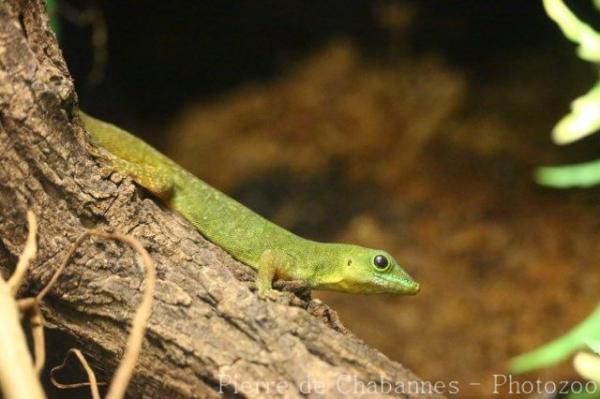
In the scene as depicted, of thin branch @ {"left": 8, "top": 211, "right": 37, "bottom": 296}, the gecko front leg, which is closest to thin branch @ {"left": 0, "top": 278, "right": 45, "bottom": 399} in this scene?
thin branch @ {"left": 8, "top": 211, "right": 37, "bottom": 296}

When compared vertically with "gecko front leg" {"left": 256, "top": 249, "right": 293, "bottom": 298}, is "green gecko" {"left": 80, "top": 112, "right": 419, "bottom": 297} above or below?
above

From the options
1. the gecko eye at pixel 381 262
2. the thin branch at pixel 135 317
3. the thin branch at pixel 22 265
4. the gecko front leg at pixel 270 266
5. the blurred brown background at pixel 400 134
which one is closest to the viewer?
the thin branch at pixel 135 317

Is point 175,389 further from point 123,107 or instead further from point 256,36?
point 256,36

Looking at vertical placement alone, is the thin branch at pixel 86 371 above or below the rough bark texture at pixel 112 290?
below

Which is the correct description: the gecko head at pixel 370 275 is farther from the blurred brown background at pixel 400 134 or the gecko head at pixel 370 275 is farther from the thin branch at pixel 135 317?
the blurred brown background at pixel 400 134

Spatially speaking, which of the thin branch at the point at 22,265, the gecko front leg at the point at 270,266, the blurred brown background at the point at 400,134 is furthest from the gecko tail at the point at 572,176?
the blurred brown background at the point at 400,134

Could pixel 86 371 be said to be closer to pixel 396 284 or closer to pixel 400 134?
pixel 396 284

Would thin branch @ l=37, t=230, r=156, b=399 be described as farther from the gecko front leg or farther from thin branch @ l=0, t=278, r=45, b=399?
the gecko front leg
